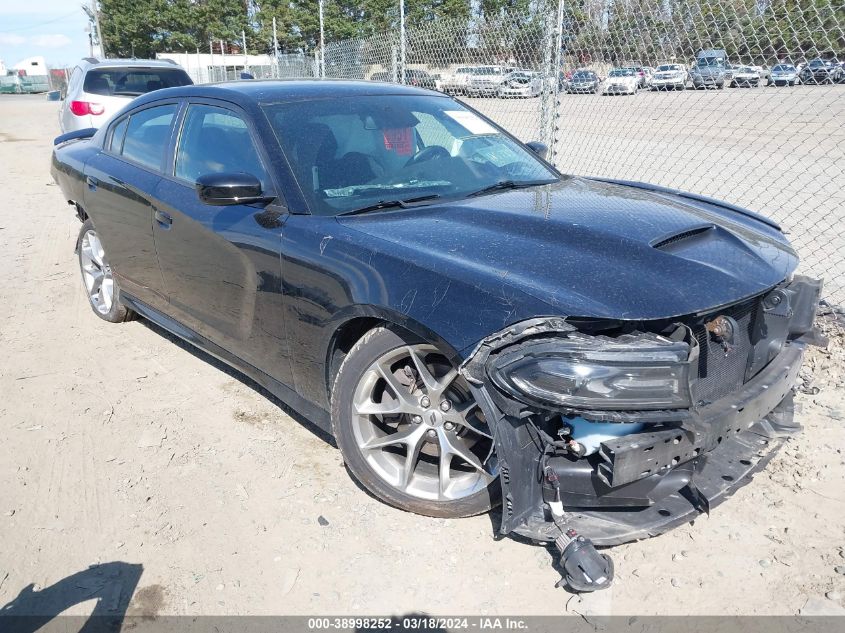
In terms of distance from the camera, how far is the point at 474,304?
231 cm

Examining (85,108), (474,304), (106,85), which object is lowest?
(474,304)

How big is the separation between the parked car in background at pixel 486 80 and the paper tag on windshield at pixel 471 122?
3.90 metres

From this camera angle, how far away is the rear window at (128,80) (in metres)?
11.0

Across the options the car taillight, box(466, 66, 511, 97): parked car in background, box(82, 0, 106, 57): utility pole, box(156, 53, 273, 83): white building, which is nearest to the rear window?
the car taillight

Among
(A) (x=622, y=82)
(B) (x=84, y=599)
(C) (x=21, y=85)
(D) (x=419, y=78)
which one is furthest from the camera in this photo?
(C) (x=21, y=85)

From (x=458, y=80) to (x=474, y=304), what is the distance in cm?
642

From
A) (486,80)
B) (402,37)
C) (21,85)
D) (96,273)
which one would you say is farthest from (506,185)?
(21,85)

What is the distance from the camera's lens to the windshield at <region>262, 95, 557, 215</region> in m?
3.10

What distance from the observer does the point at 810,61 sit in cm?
492

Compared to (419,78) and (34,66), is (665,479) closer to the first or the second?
(419,78)

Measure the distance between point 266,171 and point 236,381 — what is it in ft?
4.94

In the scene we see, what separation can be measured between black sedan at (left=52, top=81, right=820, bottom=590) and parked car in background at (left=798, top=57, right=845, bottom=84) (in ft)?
7.53

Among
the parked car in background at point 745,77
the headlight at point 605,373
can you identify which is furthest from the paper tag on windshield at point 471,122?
the parked car in background at point 745,77

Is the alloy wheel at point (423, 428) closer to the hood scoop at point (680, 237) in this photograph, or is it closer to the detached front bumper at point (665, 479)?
the detached front bumper at point (665, 479)
